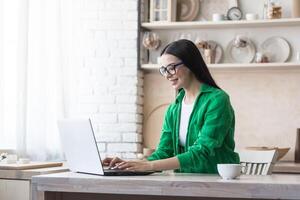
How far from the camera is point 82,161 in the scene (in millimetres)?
2348

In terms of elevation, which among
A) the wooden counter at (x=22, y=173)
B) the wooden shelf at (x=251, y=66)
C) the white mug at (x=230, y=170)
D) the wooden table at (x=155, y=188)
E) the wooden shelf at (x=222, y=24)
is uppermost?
the wooden shelf at (x=222, y=24)

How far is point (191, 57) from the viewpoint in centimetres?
266

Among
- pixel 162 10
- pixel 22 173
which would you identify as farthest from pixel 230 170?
pixel 162 10

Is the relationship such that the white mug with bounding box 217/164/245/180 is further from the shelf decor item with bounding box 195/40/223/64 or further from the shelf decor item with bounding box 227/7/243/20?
the shelf decor item with bounding box 227/7/243/20

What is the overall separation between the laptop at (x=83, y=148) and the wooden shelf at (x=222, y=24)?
240 centimetres

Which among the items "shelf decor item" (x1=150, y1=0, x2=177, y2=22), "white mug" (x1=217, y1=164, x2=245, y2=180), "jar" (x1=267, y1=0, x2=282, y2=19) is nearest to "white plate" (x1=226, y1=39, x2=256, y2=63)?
"jar" (x1=267, y1=0, x2=282, y2=19)

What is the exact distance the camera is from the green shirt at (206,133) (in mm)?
2447

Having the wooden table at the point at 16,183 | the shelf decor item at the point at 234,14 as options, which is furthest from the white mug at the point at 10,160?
the shelf decor item at the point at 234,14

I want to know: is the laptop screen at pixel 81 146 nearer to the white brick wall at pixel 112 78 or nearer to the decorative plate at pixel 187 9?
the white brick wall at pixel 112 78

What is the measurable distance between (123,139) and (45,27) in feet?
3.44

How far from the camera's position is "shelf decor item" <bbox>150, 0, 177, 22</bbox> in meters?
4.73

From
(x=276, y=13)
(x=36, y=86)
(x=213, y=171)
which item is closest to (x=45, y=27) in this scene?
(x=36, y=86)

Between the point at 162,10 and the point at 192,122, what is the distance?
2.32 m

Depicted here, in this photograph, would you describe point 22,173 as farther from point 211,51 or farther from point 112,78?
point 211,51
